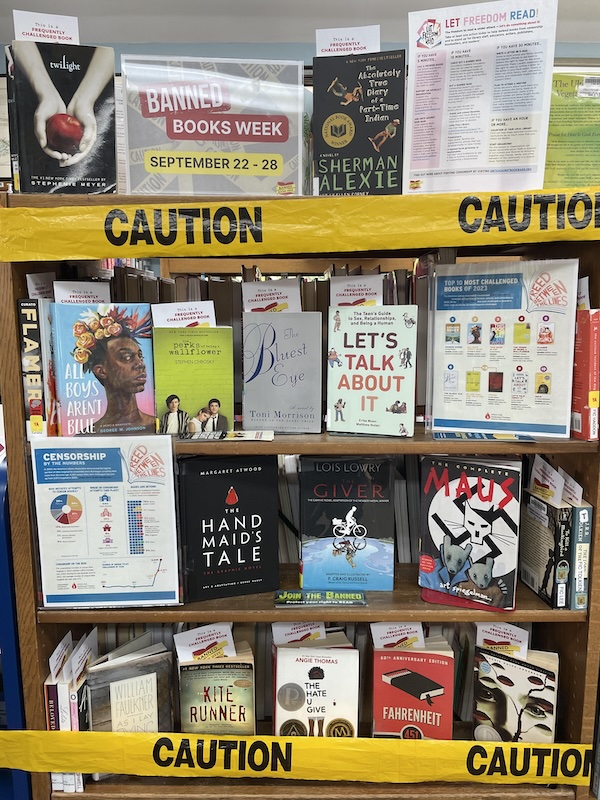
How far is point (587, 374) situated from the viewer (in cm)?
126

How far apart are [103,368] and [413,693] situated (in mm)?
1116

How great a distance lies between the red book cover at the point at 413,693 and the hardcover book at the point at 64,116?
135 cm

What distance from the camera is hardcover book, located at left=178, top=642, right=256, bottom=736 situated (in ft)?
4.78

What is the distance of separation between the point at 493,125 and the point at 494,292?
35 cm

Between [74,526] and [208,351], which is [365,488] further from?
[74,526]

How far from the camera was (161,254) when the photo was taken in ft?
4.15

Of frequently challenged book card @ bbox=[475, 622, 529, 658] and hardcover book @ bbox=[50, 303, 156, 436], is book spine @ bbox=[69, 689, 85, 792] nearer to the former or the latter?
hardcover book @ bbox=[50, 303, 156, 436]

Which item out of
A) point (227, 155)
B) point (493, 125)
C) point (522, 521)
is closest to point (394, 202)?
→ point (493, 125)

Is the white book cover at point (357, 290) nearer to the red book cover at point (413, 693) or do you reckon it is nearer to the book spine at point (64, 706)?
the red book cover at point (413, 693)

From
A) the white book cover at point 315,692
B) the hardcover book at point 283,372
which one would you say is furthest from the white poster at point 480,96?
the white book cover at point 315,692

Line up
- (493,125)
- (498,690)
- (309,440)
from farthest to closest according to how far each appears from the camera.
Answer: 1. (498,690)
2. (309,440)
3. (493,125)

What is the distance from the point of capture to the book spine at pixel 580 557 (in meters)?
1.30

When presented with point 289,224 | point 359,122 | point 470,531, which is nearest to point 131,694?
point 470,531

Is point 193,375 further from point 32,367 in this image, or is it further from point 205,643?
point 205,643
